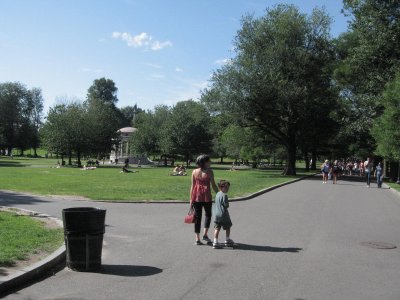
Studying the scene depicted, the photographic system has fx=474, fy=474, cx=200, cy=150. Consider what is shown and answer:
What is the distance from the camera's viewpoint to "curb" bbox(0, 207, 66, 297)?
5846mm

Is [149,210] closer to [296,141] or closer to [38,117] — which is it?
[296,141]

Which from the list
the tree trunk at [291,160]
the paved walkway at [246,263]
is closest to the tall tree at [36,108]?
the tree trunk at [291,160]

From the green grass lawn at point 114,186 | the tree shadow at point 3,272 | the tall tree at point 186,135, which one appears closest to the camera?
the tree shadow at point 3,272

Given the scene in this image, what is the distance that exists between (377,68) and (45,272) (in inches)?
1304

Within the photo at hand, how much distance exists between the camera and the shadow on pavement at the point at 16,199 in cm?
1585

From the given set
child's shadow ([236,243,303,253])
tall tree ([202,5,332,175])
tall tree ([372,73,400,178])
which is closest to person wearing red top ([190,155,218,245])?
child's shadow ([236,243,303,253])

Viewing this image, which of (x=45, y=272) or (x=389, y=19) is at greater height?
(x=389, y=19)

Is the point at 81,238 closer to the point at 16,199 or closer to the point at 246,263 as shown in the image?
the point at 246,263

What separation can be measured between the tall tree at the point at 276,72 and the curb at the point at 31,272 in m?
32.9

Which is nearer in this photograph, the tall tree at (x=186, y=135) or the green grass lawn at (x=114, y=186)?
the green grass lawn at (x=114, y=186)

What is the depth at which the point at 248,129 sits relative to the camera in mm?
50656

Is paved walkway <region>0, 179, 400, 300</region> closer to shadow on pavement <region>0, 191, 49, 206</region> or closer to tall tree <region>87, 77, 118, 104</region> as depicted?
shadow on pavement <region>0, 191, 49, 206</region>

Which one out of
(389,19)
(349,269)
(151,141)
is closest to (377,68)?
(389,19)

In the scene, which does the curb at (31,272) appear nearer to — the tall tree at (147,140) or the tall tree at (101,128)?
the tall tree at (101,128)
